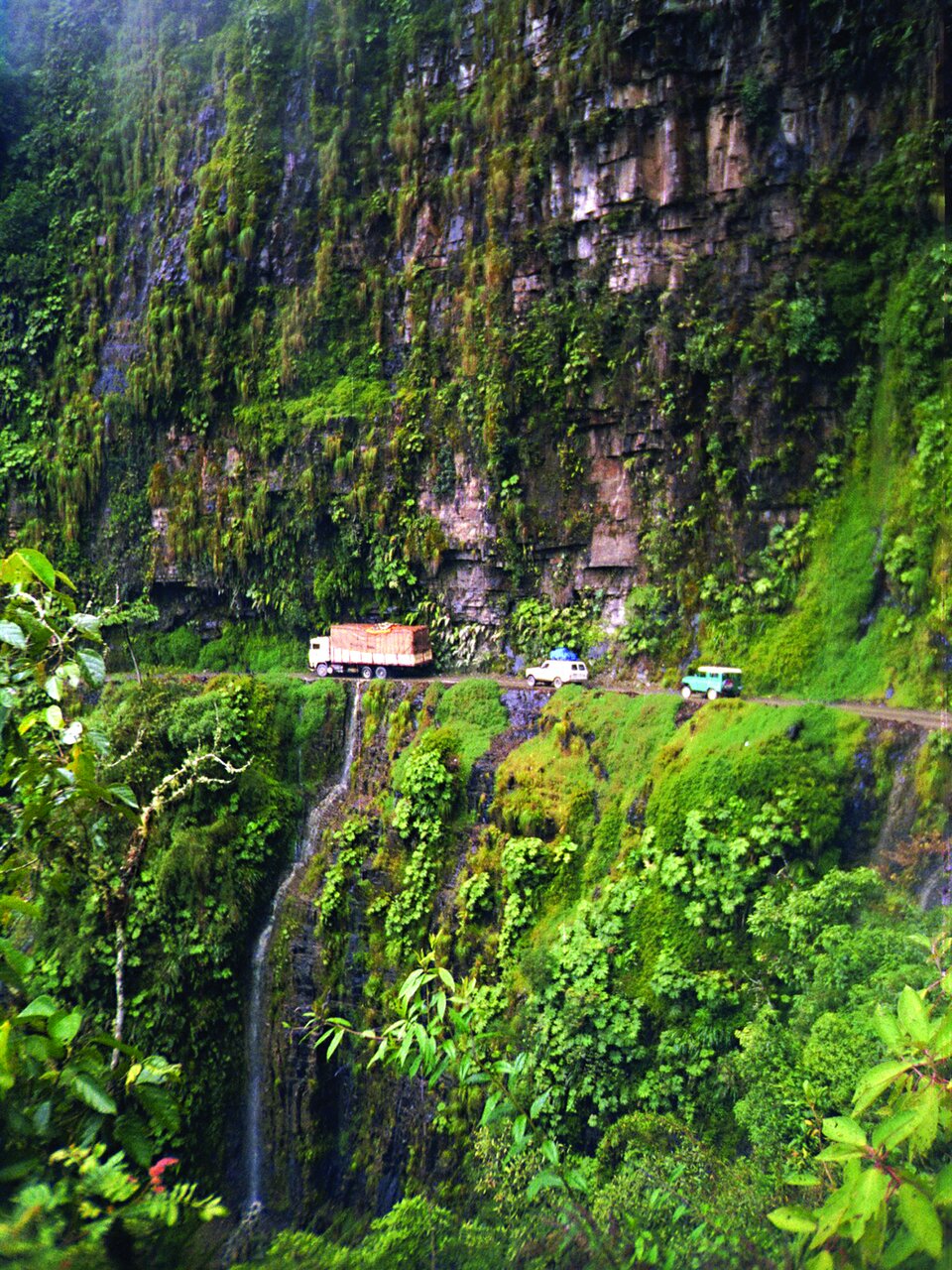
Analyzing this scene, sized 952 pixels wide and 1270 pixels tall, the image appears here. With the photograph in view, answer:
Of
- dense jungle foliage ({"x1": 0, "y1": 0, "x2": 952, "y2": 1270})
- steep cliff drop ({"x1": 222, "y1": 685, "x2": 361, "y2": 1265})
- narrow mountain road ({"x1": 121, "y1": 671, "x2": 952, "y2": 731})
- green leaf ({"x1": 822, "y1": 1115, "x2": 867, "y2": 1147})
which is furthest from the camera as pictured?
steep cliff drop ({"x1": 222, "y1": 685, "x2": 361, "y2": 1265})

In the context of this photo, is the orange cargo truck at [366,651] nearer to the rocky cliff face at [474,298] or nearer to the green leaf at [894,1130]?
the rocky cliff face at [474,298]

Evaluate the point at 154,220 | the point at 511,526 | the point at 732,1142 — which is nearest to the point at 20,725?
the point at 732,1142

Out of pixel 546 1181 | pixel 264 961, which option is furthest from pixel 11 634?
pixel 264 961

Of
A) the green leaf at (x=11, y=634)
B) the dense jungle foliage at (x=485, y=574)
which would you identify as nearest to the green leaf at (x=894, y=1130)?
the dense jungle foliage at (x=485, y=574)

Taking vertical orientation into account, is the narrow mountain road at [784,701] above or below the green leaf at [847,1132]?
below

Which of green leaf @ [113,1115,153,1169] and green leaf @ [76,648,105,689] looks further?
green leaf @ [76,648,105,689]

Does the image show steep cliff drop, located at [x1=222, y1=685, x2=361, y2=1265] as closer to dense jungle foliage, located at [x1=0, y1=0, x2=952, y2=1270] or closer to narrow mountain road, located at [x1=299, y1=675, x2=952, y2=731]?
dense jungle foliage, located at [x1=0, y1=0, x2=952, y2=1270]

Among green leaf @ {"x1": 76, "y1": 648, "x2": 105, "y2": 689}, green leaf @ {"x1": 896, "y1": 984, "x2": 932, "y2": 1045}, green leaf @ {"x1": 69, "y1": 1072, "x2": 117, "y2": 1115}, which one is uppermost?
green leaf @ {"x1": 76, "y1": 648, "x2": 105, "y2": 689}

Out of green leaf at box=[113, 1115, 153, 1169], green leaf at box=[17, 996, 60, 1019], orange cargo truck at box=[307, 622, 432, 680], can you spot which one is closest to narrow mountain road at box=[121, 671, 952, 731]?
orange cargo truck at box=[307, 622, 432, 680]
